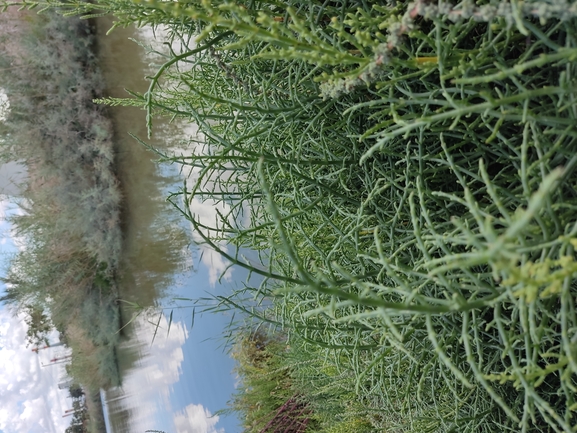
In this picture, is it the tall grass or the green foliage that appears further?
the tall grass

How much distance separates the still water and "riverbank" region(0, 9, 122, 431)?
7cm

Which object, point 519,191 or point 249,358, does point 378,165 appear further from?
point 249,358

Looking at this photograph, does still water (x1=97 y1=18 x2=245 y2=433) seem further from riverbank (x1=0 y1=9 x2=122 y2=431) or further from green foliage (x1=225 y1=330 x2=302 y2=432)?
green foliage (x1=225 y1=330 x2=302 y2=432)

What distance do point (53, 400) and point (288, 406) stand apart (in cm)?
127

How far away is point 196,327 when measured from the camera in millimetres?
→ 1646

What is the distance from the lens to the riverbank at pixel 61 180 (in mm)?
1640

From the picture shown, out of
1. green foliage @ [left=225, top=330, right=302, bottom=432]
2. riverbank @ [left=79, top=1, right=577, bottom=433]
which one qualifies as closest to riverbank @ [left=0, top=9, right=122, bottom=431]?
green foliage @ [left=225, top=330, right=302, bottom=432]

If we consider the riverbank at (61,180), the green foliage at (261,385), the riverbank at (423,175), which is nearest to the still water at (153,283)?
the riverbank at (61,180)

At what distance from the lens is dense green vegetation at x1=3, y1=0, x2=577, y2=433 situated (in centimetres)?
18

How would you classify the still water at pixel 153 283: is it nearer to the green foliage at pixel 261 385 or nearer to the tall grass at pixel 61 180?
the tall grass at pixel 61 180

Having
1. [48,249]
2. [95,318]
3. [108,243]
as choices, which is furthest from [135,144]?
[95,318]

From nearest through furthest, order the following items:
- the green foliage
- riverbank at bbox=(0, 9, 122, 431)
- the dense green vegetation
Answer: the dense green vegetation < the green foliage < riverbank at bbox=(0, 9, 122, 431)

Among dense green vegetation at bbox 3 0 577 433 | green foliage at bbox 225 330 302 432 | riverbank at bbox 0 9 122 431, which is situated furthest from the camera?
riverbank at bbox 0 9 122 431

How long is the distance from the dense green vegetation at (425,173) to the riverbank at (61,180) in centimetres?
135
